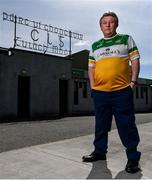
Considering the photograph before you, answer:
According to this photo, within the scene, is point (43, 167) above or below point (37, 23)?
below

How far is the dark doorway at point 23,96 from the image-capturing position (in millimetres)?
18406

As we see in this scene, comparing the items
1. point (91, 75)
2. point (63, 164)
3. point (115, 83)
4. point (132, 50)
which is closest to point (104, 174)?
point (63, 164)

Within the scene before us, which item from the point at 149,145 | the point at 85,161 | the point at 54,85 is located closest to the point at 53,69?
the point at 54,85

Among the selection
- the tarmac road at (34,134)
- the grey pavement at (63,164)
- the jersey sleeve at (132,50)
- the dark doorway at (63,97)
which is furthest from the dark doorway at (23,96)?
the jersey sleeve at (132,50)

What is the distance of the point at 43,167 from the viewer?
432 cm

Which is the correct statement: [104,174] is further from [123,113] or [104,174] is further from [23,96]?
[23,96]

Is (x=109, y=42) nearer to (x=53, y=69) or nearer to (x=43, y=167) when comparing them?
(x=43, y=167)

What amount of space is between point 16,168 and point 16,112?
13.8 meters

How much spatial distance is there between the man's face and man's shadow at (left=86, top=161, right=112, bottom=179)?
1.85 meters

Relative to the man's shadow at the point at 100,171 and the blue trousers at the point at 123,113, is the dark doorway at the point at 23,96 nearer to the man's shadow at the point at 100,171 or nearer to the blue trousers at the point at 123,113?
the man's shadow at the point at 100,171

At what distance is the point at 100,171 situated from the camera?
413 centimetres

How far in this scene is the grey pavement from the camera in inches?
156

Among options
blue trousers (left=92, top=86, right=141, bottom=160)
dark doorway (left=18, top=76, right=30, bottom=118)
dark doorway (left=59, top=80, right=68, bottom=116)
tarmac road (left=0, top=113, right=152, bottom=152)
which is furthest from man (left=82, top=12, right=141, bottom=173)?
dark doorway (left=59, top=80, right=68, bottom=116)

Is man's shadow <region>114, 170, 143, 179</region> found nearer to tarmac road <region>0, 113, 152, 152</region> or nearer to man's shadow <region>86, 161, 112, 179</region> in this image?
man's shadow <region>86, 161, 112, 179</region>
